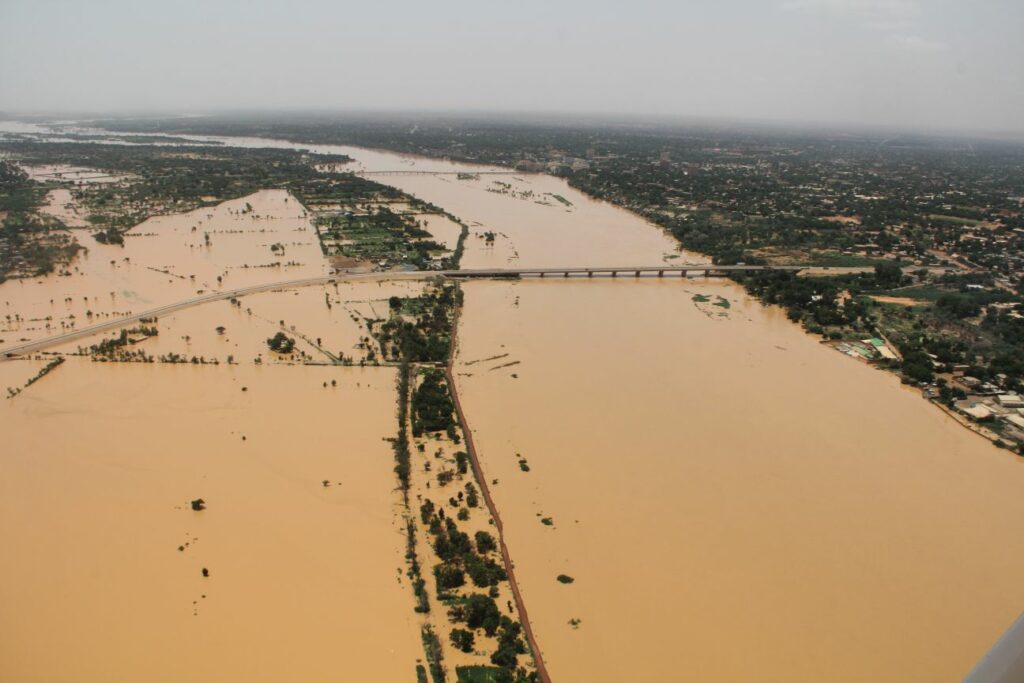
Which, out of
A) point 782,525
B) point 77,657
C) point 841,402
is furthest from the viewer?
point 841,402

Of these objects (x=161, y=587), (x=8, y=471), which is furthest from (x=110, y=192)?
(x=161, y=587)

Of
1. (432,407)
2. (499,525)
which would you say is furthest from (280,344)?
(499,525)

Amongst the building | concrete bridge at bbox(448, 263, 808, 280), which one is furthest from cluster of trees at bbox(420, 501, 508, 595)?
concrete bridge at bbox(448, 263, 808, 280)

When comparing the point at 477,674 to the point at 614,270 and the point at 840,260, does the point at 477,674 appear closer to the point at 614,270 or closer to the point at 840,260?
the point at 614,270

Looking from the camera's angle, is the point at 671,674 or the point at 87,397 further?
the point at 87,397

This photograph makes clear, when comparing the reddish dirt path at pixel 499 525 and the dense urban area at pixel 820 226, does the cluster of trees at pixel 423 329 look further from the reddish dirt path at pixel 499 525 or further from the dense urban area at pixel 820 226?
the dense urban area at pixel 820 226

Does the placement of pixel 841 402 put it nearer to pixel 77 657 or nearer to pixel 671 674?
pixel 671 674
